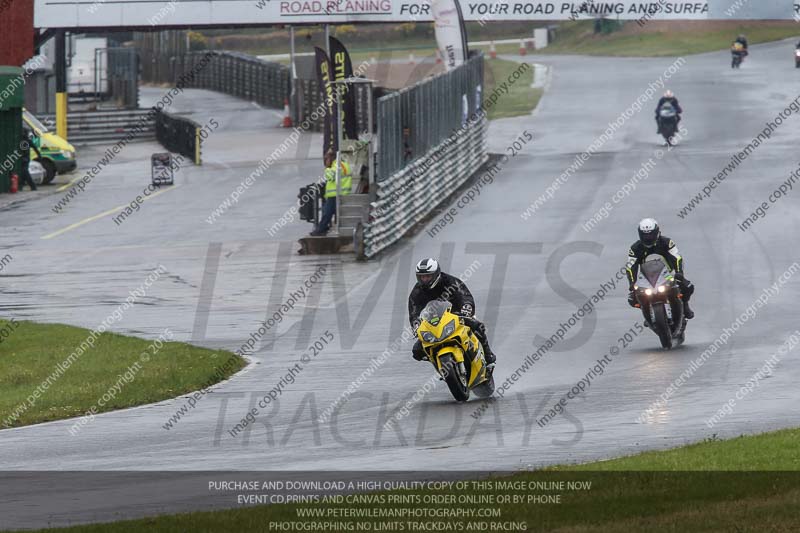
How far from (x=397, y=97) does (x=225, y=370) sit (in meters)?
14.4

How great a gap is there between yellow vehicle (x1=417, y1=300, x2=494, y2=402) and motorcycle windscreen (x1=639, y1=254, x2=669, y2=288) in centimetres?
373

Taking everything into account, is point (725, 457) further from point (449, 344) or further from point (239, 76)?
point (239, 76)

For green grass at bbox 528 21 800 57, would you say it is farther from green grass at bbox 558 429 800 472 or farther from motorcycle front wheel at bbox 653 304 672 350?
green grass at bbox 558 429 800 472

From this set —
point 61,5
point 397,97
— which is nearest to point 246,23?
point 61,5

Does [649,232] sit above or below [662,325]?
above

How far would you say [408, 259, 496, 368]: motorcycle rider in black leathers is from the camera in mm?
16438

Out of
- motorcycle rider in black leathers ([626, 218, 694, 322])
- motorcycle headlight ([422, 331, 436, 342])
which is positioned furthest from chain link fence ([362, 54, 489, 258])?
motorcycle headlight ([422, 331, 436, 342])

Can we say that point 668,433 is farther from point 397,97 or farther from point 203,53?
point 203,53

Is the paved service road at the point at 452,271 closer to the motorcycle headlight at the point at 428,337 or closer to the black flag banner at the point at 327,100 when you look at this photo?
the motorcycle headlight at the point at 428,337

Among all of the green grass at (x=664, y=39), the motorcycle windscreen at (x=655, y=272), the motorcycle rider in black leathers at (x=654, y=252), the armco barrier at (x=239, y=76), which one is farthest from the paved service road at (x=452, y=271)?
the green grass at (x=664, y=39)

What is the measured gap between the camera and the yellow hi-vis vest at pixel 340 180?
3197 centimetres

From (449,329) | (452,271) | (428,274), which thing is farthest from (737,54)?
(449,329)

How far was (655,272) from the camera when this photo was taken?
19.2 meters

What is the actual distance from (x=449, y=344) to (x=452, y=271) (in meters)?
12.0
